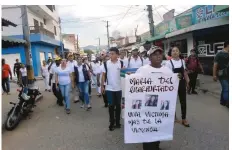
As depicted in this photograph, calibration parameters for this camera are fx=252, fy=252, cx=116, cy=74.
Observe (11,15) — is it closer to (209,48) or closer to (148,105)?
(209,48)

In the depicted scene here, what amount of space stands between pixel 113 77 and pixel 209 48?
10598 mm

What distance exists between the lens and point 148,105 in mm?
3676

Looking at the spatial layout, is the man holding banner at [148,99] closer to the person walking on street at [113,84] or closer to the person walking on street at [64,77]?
the person walking on street at [113,84]

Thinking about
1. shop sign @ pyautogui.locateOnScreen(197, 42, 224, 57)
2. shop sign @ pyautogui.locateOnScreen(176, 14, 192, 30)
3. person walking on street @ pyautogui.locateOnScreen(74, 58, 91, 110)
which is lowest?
person walking on street @ pyautogui.locateOnScreen(74, 58, 91, 110)

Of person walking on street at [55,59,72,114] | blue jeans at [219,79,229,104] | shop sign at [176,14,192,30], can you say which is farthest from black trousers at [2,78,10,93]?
shop sign at [176,14,192,30]

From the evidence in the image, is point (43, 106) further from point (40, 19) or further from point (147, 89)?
point (40, 19)

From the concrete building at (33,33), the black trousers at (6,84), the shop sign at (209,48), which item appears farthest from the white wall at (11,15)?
the shop sign at (209,48)

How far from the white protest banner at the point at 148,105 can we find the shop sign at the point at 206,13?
8619 mm

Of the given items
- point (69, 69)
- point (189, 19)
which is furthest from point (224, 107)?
point (189, 19)

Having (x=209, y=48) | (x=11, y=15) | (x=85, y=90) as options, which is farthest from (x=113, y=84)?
(x=11, y=15)

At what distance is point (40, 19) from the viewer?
95.7 ft

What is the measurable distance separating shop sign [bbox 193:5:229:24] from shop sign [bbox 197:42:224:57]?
1476mm

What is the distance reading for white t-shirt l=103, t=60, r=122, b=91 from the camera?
5.23 metres

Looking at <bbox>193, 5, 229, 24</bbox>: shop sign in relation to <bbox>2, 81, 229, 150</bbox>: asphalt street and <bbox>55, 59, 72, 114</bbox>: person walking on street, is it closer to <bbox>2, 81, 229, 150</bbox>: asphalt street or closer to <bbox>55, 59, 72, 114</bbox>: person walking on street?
<bbox>2, 81, 229, 150</bbox>: asphalt street
